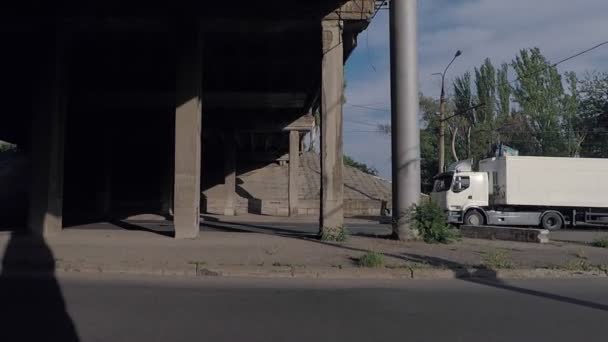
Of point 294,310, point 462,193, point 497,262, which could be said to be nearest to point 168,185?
point 462,193

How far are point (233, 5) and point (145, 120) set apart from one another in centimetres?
1882

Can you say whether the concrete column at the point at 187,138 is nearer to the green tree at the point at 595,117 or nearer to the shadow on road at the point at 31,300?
the shadow on road at the point at 31,300

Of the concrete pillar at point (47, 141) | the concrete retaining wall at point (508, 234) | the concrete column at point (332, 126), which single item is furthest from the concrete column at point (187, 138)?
the concrete retaining wall at point (508, 234)

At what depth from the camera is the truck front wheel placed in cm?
2700

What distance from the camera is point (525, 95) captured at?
55094 millimetres

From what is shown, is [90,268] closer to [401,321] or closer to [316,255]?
[316,255]

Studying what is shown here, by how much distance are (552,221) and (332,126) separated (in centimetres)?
1658

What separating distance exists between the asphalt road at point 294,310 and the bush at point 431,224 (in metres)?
5.20

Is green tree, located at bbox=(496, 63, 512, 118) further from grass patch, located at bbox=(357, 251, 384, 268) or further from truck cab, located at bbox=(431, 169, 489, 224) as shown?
grass patch, located at bbox=(357, 251, 384, 268)

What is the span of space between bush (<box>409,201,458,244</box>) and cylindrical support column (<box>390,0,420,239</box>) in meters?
0.32

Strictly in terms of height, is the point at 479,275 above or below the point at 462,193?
below

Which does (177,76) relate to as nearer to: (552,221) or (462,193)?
(462,193)

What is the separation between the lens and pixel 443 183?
92.2ft

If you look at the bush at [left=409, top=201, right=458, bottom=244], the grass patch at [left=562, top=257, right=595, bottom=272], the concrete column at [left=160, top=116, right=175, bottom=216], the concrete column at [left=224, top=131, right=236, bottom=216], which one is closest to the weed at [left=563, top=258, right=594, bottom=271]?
the grass patch at [left=562, top=257, right=595, bottom=272]
